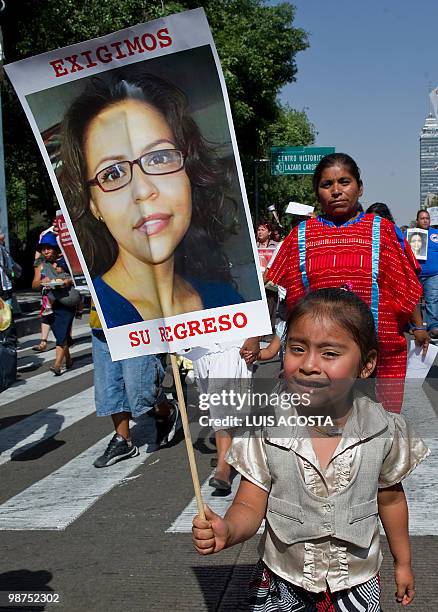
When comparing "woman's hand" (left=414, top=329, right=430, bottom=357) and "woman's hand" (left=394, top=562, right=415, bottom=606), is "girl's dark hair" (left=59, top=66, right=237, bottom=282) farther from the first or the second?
"woman's hand" (left=414, top=329, right=430, bottom=357)

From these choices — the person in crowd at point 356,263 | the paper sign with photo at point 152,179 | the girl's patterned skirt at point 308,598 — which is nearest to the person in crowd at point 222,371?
the person in crowd at point 356,263

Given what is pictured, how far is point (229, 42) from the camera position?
95.5 feet

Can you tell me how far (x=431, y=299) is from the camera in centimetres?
1262

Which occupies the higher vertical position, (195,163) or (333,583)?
(195,163)

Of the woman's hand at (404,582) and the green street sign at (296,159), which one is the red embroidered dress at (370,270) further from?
the green street sign at (296,159)

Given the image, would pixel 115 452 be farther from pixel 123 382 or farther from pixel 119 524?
pixel 119 524

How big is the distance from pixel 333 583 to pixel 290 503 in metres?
0.24

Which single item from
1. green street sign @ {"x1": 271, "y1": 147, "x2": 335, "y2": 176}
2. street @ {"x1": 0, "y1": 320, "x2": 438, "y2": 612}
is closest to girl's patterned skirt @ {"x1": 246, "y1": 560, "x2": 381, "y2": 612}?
street @ {"x1": 0, "y1": 320, "x2": 438, "y2": 612}

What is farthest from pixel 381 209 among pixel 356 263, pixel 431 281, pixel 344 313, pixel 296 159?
pixel 296 159

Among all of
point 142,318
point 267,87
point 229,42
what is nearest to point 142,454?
point 142,318

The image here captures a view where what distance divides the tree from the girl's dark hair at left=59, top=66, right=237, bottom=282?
42.4 feet

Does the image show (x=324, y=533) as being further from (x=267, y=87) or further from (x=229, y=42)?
(x=267, y=87)

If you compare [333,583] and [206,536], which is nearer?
[206,536]

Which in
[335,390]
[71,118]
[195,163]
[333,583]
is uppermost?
[71,118]
